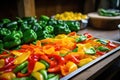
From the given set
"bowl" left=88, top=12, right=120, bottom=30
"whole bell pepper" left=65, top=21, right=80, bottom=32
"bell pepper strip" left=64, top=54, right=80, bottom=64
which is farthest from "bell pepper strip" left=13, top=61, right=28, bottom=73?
"bowl" left=88, top=12, right=120, bottom=30

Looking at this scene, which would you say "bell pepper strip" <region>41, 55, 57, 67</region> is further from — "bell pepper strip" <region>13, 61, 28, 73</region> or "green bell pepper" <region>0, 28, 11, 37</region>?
"green bell pepper" <region>0, 28, 11, 37</region>

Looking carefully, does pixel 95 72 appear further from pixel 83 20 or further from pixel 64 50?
pixel 83 20

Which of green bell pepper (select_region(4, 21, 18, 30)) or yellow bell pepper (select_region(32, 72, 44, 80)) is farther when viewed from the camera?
green bell pepper (select_region(4, 21, 18, 30))

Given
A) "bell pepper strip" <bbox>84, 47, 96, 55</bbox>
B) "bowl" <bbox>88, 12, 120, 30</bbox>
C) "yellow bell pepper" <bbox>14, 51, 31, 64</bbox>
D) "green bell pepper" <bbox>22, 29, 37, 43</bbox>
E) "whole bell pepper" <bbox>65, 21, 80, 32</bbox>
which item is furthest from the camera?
"bowl" <bbox>88, 12, 120, 30</bbox>

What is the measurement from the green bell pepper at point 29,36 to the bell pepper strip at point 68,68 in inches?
15.8

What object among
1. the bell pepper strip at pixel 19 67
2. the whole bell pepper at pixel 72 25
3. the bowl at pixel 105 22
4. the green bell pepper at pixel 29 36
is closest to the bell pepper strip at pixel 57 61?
the bell pepper strip at pixel 19 67

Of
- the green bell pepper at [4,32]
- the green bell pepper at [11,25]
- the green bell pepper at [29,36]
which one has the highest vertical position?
the green bell pepper at [11,25]

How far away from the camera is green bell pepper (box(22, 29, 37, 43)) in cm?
121

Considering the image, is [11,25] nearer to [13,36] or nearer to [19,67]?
[13,36]

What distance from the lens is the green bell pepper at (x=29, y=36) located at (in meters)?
1.21

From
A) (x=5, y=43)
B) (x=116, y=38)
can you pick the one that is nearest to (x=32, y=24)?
(x=5, y=43)

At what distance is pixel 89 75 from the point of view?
90 centimetres

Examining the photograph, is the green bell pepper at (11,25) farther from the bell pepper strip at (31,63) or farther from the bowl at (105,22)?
the bowl at (105,22)

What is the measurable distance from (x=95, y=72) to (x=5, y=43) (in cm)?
60
